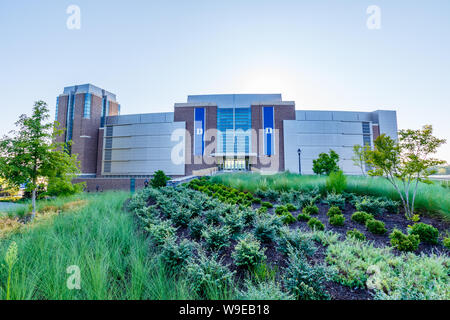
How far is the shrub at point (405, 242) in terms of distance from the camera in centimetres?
390

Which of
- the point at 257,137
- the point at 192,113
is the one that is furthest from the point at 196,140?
the point at 257,137

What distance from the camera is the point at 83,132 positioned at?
39.9m

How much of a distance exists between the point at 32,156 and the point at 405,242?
38.3ft

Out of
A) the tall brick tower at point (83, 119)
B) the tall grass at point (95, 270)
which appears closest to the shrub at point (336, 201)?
the tall grass at point (95, 270)

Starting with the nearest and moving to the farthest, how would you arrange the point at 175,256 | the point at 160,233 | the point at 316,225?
the point at 175,256, the point at 160,233, the point at 316,225

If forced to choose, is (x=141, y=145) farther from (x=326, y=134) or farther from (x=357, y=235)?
(x=357, y=235)

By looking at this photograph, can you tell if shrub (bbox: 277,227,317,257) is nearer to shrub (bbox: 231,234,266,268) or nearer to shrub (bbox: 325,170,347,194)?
shrub (bbox: 231,234,266,268)

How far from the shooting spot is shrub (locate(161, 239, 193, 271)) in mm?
3094

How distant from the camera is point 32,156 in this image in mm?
7793

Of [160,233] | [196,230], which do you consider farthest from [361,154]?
[160,233]

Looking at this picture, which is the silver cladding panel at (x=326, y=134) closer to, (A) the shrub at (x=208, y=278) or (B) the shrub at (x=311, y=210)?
(B) the shrub at (x=311, y=210)

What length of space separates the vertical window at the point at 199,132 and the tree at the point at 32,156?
2752cm

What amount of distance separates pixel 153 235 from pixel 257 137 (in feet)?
109
